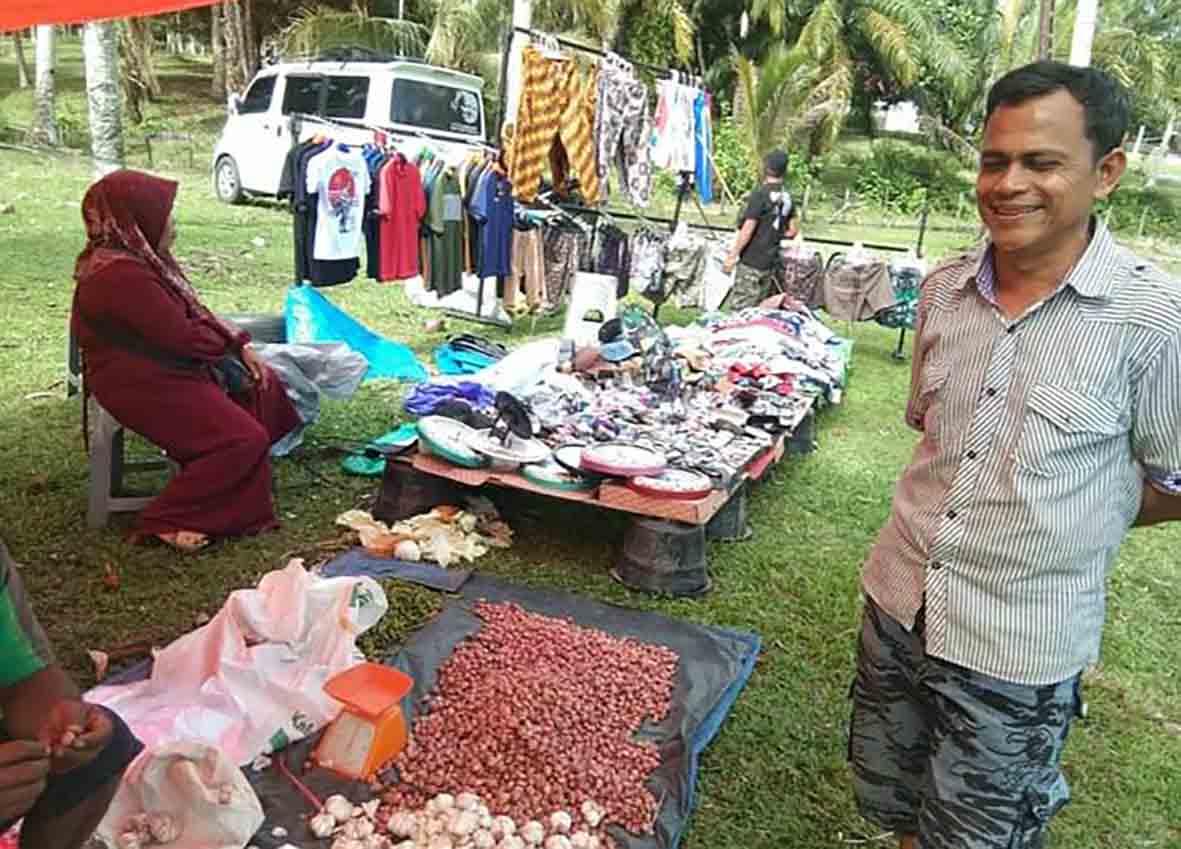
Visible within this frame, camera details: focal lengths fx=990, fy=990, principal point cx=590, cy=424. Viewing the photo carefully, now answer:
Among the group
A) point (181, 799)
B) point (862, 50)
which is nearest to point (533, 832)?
point (181, 799)

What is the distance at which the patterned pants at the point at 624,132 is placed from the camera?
726 centimetres

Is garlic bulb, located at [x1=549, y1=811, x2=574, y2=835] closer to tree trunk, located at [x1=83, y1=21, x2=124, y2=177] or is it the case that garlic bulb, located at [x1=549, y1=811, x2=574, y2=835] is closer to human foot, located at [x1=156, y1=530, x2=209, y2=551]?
human foot, located at [x1=156, y1=530, x2=209, y2=551]

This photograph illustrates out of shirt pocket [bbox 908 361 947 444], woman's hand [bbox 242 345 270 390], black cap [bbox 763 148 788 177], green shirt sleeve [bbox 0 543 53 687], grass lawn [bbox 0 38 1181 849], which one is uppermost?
black cap [bbox 763 148 788 177]

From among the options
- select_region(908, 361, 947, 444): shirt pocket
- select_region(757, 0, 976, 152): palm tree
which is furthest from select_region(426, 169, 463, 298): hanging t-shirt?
select_region(757, 0, 976, 152): palm tree

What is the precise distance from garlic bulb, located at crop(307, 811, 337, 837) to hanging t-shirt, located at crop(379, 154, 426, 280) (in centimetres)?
415

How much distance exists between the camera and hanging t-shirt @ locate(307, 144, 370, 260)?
5453 mm

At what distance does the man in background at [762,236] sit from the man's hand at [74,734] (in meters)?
6.48

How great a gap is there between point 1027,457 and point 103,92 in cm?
840

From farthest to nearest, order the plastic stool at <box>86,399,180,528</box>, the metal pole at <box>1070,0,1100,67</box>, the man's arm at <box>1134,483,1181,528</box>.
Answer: the metal pole at <box>1070,0,1100,67</box> → the plastic stool at <box>86,399,180,528</box> → the man's arm at <box>1134,483,1181,528</box>

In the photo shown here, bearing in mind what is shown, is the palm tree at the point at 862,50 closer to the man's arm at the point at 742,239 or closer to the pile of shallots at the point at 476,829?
the man's arm at the point at 742,239

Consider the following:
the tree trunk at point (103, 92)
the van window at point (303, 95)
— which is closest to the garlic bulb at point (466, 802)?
the tree trunk at point (103, 92)

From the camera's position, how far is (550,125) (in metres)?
6.86

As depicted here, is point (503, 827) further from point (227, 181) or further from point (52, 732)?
point (227, 181)

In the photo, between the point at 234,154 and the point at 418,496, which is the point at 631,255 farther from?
the point at 234,154
